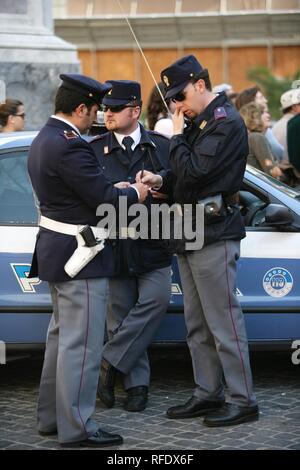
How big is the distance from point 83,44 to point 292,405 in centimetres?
2472

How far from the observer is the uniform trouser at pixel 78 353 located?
15.8 ft

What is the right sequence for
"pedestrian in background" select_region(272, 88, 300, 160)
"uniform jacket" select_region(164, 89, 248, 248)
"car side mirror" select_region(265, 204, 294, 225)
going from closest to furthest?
1. "uniform jacket" select_region(164, 89, 248, 248)
2. "car side mirror" select_region(265, 204, 294, 225)
3. "pedestrian in background" select_region(272, 88, 300, 160)

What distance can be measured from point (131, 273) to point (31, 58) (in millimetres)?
4939

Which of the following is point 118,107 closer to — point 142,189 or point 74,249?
point 142,189

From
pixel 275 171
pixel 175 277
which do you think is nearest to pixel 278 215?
pixel 175 277

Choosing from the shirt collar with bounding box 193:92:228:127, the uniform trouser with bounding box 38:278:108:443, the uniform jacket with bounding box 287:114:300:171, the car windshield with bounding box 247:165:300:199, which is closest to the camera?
the uniform trouser with bounding box 38:278:108:443

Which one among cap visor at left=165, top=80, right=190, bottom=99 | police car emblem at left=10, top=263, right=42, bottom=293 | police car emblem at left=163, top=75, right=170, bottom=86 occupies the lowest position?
police car emblem at left=10, top=263, right=42, bottom=293

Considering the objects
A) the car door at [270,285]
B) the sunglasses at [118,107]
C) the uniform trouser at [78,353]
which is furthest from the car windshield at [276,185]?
the uniform trouser at [78,353]

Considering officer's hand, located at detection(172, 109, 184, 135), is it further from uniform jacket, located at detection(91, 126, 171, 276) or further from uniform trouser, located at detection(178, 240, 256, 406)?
uniform trouser, located at detection(178, 240, 256, 406)

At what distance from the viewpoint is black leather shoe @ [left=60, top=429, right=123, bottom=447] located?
484 centimetres

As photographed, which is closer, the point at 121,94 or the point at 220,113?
the point at 220,113

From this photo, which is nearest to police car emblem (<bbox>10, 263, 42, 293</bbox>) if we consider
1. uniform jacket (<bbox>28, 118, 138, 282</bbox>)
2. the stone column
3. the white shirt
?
uniform jacket (<bbox>28, 118, 138, 282</bbox>)

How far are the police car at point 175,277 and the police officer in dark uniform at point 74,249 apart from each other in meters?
0.79

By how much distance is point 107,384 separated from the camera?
5637 millimetres
